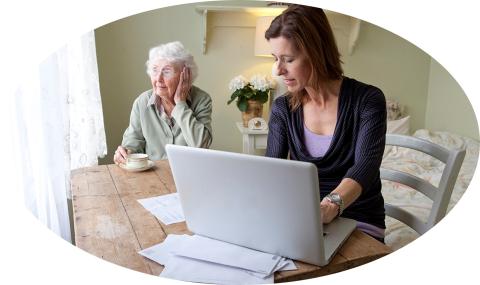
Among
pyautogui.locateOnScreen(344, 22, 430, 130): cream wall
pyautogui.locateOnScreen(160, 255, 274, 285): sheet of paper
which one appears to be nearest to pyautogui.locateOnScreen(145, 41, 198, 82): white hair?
pyautogui.locateOnScreen(160, 255, 274, 285): sheet of paper

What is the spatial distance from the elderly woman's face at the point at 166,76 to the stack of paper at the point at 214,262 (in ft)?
2.91

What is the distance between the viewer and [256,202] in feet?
2.23

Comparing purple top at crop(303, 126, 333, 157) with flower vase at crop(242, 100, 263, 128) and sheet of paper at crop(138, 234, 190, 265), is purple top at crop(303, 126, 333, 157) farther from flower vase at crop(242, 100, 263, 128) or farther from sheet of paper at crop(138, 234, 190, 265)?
flower vase at crop(242, 100, 263, 128)

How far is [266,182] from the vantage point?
2.13 ft

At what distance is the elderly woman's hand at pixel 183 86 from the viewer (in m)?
1.54

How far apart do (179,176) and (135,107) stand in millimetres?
892

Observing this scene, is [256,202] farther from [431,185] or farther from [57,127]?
[57,127]

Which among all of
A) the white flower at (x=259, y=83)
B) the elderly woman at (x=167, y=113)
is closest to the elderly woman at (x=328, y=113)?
the elderly woman at (x=167, y=113)

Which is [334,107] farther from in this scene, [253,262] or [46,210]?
[46,210]

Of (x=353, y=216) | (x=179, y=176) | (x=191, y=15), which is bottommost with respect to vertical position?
(x=353, y=216)

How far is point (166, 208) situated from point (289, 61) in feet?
1.55

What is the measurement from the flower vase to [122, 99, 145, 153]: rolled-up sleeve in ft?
2.78

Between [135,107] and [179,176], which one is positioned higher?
[179,176]

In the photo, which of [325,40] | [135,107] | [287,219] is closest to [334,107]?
[325,40]
